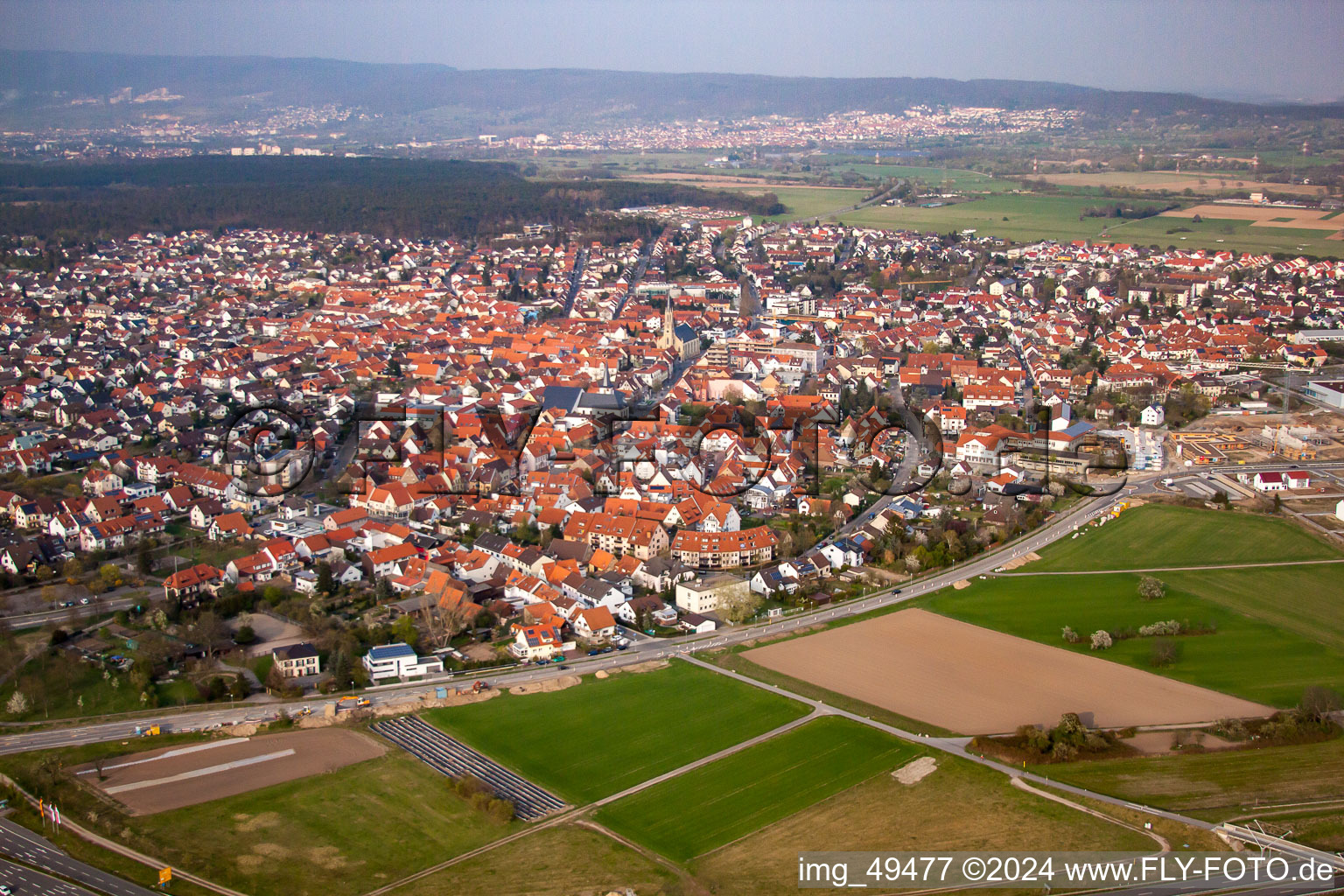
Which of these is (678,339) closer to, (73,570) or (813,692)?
(73,570)

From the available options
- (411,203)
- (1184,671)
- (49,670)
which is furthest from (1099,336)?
(411,203)

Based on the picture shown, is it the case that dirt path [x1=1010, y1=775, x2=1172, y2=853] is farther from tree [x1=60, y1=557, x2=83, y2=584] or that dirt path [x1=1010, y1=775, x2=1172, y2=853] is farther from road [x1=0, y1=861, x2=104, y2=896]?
tree [x1=60, y1=557, x2=83, y2=584]

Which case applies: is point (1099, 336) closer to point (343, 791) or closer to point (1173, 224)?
point (1173, 224)

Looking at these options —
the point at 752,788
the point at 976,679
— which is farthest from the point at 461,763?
the point at 976,679

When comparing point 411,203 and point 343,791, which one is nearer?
point 343,791

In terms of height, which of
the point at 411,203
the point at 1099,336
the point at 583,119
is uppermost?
the point at 583,119

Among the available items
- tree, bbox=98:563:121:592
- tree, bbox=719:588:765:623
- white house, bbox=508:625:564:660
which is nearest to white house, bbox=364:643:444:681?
white house, bbox=508:625:564:660
